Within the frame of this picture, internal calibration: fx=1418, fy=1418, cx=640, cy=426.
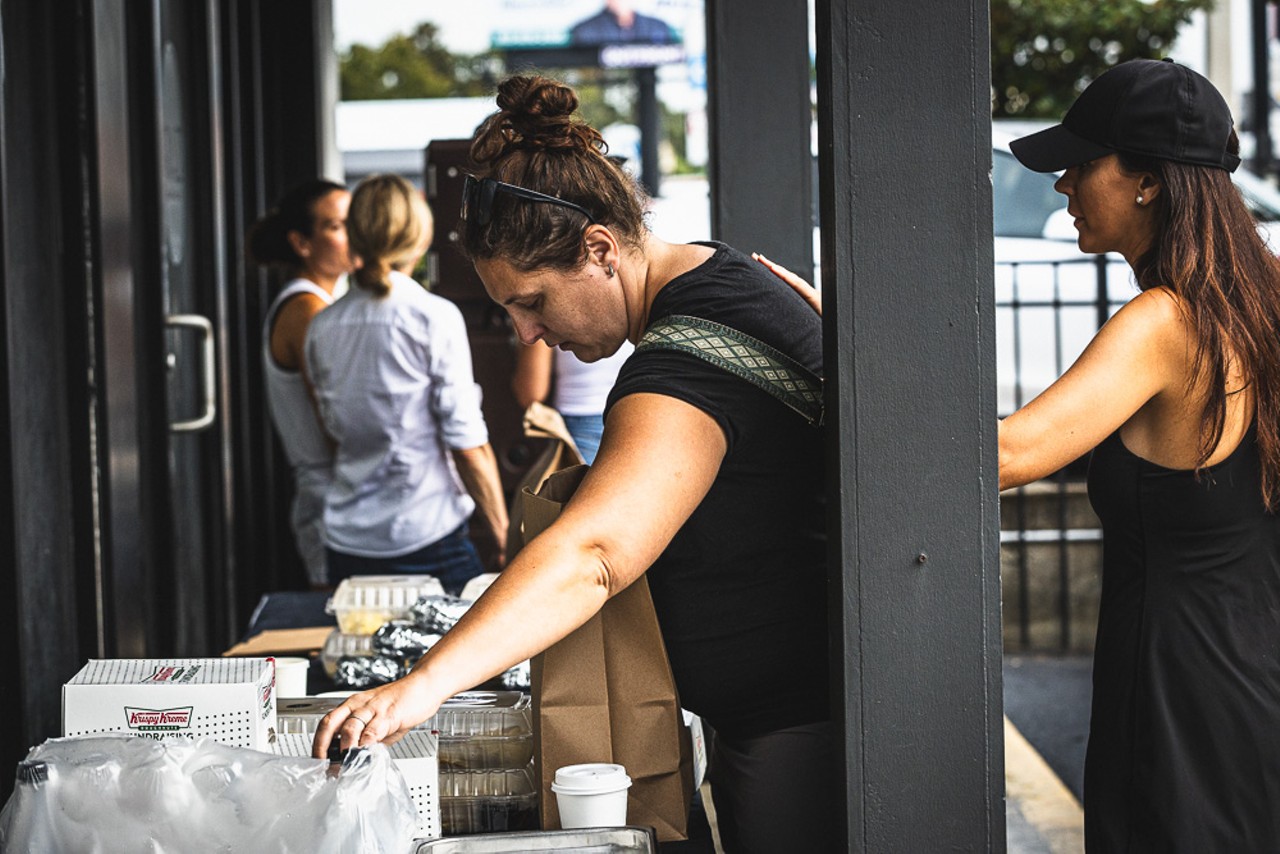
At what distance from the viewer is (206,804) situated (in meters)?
1.56

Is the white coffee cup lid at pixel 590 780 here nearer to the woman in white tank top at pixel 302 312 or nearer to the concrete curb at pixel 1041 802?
the concrete curb at pixel 1041 802

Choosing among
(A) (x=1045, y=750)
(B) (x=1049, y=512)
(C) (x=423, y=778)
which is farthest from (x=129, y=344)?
(B) (x=1049, y=512)

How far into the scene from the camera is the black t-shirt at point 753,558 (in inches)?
72.3

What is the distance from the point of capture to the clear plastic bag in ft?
4.98

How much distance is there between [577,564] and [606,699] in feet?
1.03

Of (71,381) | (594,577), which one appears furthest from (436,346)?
(594,577)

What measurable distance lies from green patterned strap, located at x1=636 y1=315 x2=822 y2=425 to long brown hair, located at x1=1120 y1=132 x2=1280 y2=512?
1.70ft

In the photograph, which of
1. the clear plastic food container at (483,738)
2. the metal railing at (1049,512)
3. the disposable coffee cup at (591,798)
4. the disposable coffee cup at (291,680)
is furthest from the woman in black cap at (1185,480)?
the metal railing at (1049,512)

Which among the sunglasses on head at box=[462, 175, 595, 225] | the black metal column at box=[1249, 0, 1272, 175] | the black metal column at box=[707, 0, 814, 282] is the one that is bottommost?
the sunglasses on head at box=[462, 175, 595, 225]

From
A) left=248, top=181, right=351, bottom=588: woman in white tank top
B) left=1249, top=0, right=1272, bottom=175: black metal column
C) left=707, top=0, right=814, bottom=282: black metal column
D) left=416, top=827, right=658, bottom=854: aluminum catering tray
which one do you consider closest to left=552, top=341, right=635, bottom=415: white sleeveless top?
left=248, top=181, right=351, bottom=588: woman in white tank top

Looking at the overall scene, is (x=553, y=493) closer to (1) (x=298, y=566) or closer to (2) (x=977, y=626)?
(2) (x=977, y=626)

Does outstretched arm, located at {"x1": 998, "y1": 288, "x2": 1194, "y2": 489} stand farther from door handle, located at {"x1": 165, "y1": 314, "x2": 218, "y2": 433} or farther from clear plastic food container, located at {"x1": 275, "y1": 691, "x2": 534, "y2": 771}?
door handle, located at {"x1": 165, "y1": 314, "x2": 218, "y2": 433}

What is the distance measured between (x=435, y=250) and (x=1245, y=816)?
12.9 ft

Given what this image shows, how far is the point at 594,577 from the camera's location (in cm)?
163
